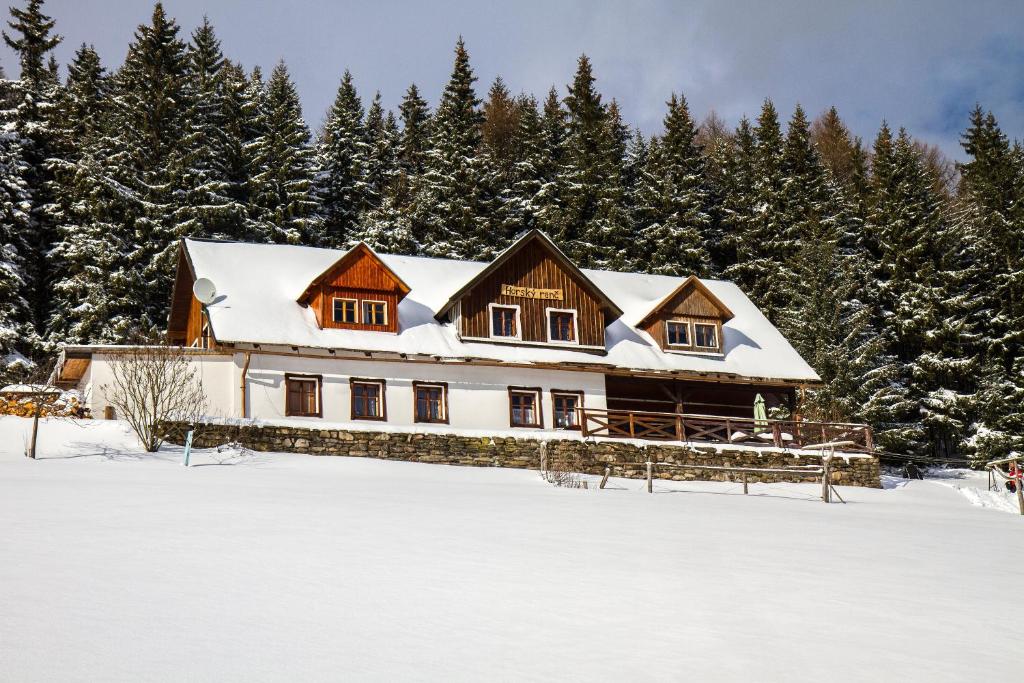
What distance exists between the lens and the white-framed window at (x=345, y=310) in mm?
30609

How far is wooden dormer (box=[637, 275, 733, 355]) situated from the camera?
34.4m

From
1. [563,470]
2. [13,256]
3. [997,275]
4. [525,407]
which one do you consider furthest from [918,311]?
[13,256]

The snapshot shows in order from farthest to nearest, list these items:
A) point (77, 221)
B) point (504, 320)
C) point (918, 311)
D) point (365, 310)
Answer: point (918, 311), point (77, 221), point (504, 320), point (365, 310)

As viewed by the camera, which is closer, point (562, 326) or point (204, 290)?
point (204, 290)

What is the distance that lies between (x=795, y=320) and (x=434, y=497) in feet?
98.7

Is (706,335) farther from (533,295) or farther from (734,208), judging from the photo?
(734,208)

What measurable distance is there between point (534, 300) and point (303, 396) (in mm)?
8913

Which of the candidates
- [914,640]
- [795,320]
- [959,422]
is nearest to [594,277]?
[795,320]

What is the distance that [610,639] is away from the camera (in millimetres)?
9039

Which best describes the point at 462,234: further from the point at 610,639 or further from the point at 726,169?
the point at 610,639

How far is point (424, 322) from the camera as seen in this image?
3200cm

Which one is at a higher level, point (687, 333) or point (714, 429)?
point (687, 333)

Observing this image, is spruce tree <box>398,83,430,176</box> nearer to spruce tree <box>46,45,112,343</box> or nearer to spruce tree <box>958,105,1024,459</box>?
spruce tree <box>46,45,112,343</box>

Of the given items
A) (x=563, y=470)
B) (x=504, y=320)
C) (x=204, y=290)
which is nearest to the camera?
(x=563, y=470)
